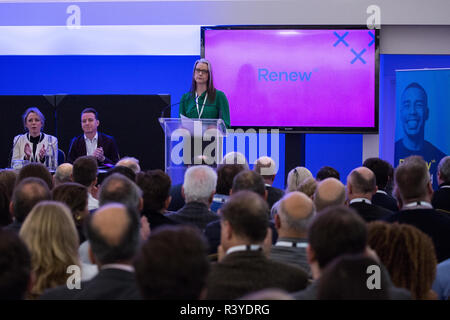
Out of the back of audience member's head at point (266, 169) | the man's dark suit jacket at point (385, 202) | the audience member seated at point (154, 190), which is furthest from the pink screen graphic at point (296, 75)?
the audience member seated at point (154, 190)

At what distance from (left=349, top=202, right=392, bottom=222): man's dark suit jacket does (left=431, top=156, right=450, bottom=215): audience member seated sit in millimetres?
656

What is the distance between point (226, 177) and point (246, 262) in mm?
1817

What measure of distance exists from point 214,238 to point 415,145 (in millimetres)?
4572

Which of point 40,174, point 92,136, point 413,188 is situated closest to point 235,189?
point 413,188

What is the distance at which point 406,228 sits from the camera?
7.18 ft

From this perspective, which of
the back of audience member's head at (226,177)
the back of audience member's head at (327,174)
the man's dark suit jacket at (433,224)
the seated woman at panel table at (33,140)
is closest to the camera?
the man's dark suit jacket at (433,224)

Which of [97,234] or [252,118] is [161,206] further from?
[252,118]

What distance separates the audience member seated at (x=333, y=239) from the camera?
6.23 feet

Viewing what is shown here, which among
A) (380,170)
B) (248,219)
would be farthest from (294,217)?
(380,170)

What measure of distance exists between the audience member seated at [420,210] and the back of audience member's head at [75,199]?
5.34 feet

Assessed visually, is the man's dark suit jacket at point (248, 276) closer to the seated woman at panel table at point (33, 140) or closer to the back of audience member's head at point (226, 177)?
the back of audience member's head at point (226, 177)

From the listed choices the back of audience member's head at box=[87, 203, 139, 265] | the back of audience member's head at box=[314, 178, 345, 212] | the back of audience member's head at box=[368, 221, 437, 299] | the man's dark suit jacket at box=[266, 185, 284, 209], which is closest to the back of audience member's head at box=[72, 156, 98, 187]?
the man's dark suit jacket at box=[266, 185, 284, 209]

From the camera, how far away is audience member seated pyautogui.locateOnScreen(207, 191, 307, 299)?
2.10 metres

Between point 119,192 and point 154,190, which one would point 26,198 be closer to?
point 119,192
